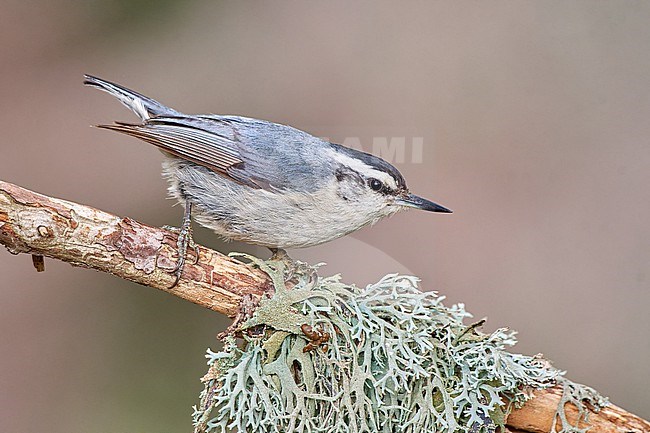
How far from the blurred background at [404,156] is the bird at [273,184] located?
914mm

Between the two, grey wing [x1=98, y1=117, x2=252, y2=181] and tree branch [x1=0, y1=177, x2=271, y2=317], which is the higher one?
grey wing [x1=98, y1=117, x2=252, y2=181]

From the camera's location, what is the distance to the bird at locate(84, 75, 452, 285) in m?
1.41

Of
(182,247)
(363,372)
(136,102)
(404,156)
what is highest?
(404,156)

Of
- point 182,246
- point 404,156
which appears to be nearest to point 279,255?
point 182,246

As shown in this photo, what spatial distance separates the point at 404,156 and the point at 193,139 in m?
1.01

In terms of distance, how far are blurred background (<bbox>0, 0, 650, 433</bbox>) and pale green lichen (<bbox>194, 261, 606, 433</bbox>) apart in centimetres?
103

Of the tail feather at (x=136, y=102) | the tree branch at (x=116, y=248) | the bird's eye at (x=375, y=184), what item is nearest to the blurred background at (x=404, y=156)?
the tail feather at (x=136, y=102)

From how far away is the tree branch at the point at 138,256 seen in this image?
1168mm

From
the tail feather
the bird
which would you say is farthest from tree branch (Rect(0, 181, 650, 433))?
the tail feather

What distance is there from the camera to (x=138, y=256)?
1259 millimetres

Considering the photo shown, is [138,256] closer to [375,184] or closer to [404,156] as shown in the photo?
→ [375,184]

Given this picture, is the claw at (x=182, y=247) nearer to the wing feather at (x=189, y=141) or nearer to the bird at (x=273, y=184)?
the bird at (x=273, y=184)

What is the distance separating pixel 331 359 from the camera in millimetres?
1263

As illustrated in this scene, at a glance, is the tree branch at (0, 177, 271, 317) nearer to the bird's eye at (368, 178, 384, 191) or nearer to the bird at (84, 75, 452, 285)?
the bird at (84, 75, 452, 285)
